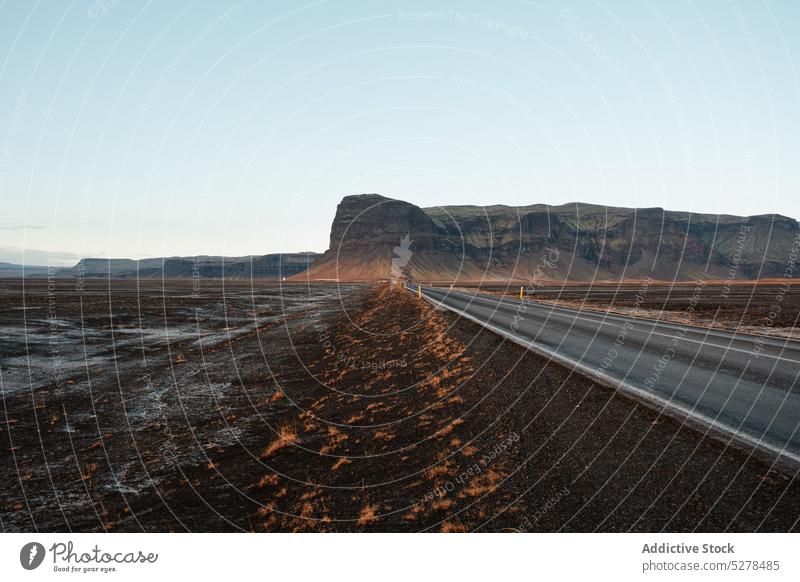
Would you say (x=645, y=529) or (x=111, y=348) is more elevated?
(x=645, y=529)

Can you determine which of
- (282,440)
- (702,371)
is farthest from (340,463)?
(702,371)

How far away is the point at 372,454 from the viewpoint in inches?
304

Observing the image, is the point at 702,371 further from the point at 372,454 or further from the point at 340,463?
the point at 340,463

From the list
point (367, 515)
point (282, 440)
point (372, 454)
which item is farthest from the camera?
point (282, 440)

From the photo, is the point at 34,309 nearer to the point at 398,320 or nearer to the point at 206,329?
the point at 206,329

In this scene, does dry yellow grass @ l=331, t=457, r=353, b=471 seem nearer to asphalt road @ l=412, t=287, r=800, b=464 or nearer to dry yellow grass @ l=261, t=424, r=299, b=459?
dry yellow grass @ l=261, t=424, r=299, b=459

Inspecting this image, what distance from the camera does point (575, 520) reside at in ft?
14.9

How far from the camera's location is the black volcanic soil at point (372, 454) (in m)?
4.91

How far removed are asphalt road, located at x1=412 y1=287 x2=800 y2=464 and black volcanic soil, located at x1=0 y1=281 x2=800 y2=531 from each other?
71cm

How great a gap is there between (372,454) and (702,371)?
8.05 metres

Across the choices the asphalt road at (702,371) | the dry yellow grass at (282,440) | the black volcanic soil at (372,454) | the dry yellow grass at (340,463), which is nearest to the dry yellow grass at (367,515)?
the black volcanic soil at (372,454)

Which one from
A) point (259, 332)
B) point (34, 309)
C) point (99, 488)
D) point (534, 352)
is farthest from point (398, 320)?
point (34, 309)

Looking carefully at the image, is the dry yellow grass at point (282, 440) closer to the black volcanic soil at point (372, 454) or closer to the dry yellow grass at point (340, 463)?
the black volcanic soil at point (372, 454)

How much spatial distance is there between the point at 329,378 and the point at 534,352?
6744mm
